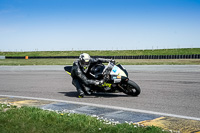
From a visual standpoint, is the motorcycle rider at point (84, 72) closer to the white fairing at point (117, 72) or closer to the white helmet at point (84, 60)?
the white helmet at point (84, 60)

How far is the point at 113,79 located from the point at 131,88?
72 centimetres

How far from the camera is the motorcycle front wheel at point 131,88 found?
8.67m

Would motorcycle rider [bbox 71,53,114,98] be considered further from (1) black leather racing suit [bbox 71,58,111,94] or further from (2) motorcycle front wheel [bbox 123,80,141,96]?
(2) motorcycle front wheel [bbox 123,80,141,96]

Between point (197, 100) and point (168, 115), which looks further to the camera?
point (197, 100)

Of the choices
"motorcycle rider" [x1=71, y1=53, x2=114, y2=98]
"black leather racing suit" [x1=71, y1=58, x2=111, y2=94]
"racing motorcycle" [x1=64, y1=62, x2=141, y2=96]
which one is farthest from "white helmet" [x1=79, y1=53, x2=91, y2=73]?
"racing motorcycle" [x1=64, y1=62, x2=141, y2=96]

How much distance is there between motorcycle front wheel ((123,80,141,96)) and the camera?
8.67 meters

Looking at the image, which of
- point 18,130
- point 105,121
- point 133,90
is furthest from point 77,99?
point 18,130

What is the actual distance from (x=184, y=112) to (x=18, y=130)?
3.70m

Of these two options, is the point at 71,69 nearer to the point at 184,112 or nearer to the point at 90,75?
the point at 90,75

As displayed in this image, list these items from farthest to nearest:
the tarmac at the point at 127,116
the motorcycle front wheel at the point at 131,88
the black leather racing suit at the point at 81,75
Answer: the black leather racing suit at the point at 81,75, the motorcycle front wheel at the point at 131,88, the tarmac at the point at 127,116

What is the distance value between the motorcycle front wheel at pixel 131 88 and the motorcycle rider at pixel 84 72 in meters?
0.81

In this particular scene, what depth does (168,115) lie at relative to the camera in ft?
20.4

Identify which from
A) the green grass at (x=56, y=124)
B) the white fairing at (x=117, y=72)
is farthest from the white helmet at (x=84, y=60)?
the green grass at (x=56, y=124)

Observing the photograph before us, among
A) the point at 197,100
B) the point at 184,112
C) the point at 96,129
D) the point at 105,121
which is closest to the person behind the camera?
the point at 96,129
